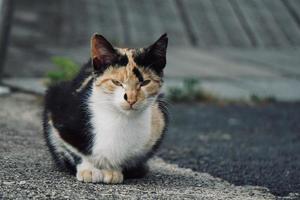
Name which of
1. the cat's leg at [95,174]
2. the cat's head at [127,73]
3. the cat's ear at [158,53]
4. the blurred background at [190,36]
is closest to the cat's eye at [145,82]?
the cat's head at [127,73]

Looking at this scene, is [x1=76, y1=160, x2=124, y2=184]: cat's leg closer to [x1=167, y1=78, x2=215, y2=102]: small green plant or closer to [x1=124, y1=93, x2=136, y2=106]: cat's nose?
[x1=124, y1=93, x2=136, y2=106]: cat's nose

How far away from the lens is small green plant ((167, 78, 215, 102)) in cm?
753

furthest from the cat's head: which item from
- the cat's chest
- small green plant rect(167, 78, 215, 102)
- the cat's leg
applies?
small green plant rect(167, 78, 215, 102)

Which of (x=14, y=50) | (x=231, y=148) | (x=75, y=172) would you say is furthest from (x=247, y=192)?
(x=14, y=50)

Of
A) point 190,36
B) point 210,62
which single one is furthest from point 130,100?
Answer: point 190,36

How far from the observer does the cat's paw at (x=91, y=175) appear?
3.94 metres

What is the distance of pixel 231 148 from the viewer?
5.76 metres

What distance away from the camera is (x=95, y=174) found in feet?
12.9

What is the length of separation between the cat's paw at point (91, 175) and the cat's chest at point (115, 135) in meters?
0.08

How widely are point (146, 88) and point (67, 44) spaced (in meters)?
5.89

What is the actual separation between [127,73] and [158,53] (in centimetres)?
24

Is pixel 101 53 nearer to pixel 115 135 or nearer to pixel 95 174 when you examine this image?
pixel 115 135

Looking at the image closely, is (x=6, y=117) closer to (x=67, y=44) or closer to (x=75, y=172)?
(x=75, y=172)

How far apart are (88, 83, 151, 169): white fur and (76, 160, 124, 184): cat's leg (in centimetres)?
4
